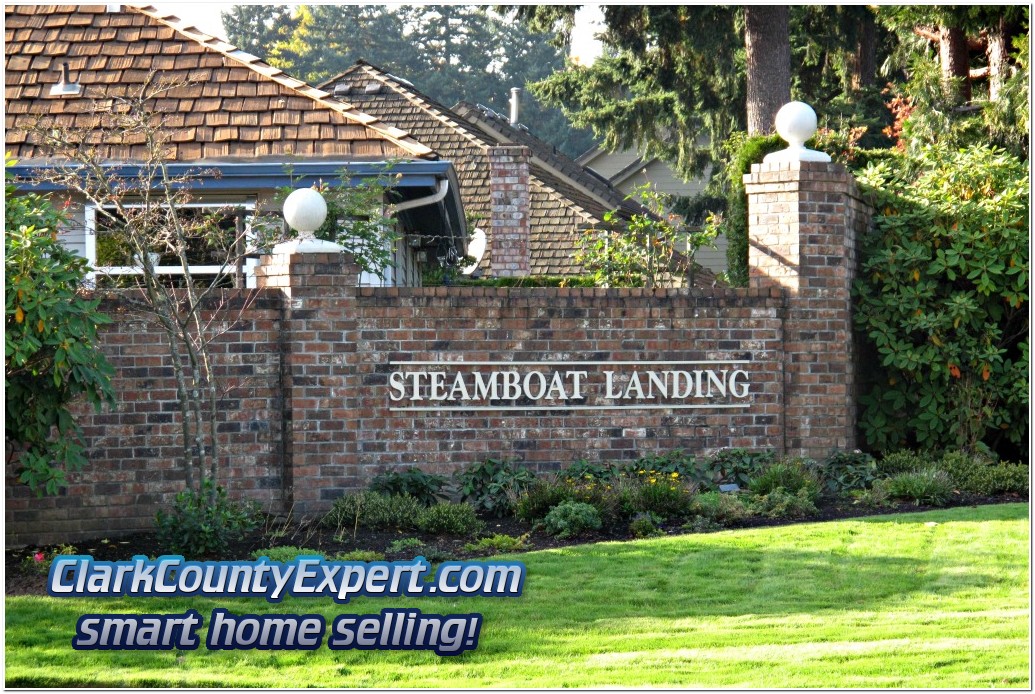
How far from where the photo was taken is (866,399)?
11.2 m

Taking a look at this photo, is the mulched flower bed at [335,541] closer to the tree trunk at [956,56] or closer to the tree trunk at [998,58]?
the tree trunk at [998,58]

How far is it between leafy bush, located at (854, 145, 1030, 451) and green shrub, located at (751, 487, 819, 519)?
6.45 feet

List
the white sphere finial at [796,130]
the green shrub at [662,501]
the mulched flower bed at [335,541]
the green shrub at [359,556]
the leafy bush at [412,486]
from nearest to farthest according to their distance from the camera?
the green shrub at [359,556] → the mulched flower bed at [335,541] → the green shrub at [662,501] → the leafy bush at [412,486] → the white sphere finial at [796,130]

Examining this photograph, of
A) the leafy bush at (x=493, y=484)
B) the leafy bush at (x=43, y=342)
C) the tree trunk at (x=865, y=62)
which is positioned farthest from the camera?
the tree trunk at (x=865, y=62)

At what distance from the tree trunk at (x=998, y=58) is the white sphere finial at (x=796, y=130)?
4.91m

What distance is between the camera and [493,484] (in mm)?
9820

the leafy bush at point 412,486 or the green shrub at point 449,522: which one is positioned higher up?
the leafy bush at point 412,486

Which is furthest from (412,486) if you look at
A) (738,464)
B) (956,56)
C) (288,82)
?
(956,56)

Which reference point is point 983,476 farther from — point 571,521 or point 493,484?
point 493,484

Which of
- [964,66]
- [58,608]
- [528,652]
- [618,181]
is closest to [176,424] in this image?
[58,608]

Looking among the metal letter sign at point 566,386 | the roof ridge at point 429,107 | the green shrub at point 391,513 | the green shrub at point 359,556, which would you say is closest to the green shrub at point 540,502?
the green shrub at point 391,513

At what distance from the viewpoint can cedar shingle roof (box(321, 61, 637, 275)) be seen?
77.0 feet

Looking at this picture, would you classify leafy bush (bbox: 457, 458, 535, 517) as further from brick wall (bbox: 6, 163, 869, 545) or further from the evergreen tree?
the evergreen tree

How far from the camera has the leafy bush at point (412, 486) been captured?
9828mm
